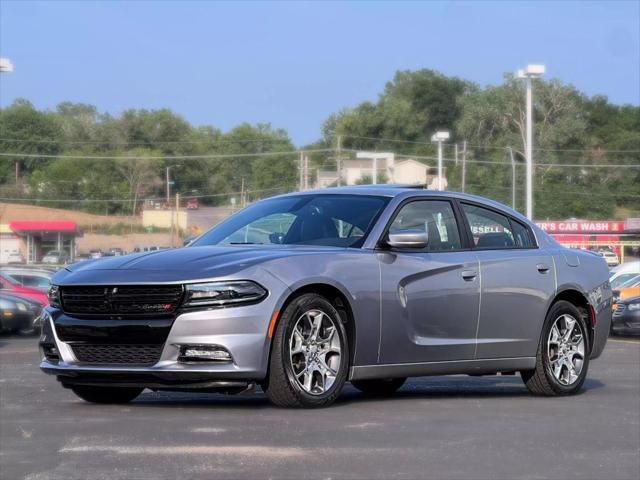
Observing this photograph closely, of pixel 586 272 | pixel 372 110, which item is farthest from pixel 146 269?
pixel 372 110

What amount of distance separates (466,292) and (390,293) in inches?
31.3

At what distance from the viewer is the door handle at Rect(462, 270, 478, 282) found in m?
8.96

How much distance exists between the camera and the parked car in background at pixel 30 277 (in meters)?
29.7

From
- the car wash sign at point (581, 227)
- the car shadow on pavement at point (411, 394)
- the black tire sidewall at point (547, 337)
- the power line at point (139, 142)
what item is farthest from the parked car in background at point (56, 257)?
the black tire sidewall at point (547, 337)

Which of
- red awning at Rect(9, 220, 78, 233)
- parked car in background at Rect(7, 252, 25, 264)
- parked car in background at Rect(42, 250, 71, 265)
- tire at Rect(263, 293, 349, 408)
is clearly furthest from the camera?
red awning at Rect(9, 220, 78, 233)

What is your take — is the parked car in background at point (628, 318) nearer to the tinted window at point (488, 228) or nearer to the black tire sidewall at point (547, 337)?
the black tire sidewall at point (547, 337)

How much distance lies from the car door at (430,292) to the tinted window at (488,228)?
19 cm

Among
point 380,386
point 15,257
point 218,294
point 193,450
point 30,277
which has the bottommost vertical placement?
point 15,257

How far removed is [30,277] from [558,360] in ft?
72.3

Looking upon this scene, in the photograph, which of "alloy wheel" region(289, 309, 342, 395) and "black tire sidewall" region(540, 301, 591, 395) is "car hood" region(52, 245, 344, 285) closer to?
"alloy wheel" region(289, 309, 342, 395)

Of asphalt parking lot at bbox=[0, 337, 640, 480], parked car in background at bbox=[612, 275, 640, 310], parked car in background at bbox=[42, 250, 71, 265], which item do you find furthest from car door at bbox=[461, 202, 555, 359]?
parked car in background at bbox=[42, 250, 71, 265]

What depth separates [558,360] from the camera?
9.69 meters

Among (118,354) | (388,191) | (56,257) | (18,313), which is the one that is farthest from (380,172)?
(118,354)

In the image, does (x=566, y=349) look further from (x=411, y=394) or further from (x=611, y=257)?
(x=611, y=257)
